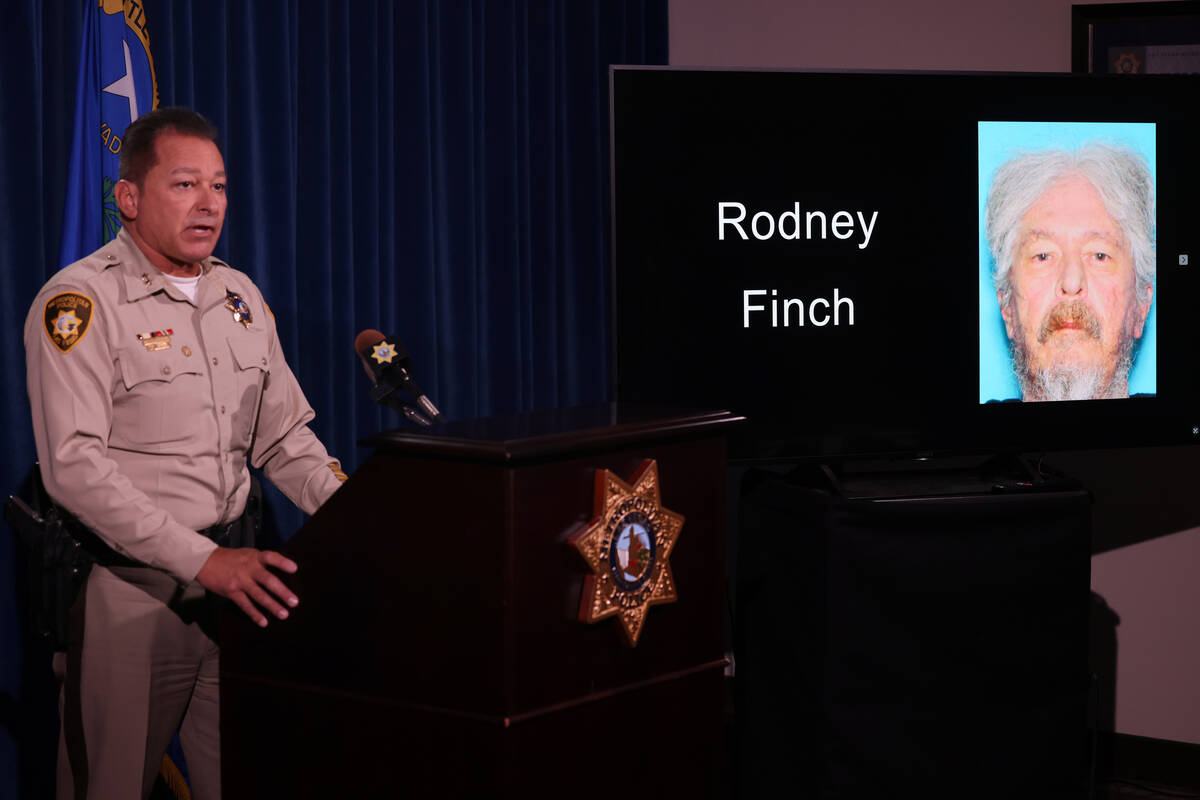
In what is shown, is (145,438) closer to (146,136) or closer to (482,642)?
(146,136)

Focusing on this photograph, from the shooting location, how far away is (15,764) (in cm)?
231

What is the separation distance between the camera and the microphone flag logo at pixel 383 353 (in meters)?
1.94

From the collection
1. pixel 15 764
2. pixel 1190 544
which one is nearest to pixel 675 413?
pixel 15 764

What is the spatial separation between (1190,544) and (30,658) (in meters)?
2.99

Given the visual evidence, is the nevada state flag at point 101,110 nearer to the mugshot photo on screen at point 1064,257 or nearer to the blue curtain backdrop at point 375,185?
the blue curtain backdrop at point 375,185

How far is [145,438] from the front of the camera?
2.08 meters

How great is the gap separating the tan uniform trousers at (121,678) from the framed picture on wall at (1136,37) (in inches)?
110

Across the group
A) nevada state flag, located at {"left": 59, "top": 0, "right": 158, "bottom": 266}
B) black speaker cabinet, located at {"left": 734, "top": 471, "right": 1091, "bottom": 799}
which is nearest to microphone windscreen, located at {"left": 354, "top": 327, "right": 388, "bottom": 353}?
nevada state flag, located at {"left": 59, "top": 0, "right": 158, "bottom": 266}

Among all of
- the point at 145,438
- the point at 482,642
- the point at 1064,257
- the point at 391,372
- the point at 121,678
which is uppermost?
the point at 1064,257

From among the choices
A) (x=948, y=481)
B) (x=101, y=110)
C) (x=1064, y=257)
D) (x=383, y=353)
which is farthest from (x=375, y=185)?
(x=1064, y=257)

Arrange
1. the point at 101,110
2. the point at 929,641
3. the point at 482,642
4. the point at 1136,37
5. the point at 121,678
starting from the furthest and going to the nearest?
1. the point at 1136,37
2. the point at 929,641
3. the point at 101,110
4. the point at 121,678
5. the point at 482,642

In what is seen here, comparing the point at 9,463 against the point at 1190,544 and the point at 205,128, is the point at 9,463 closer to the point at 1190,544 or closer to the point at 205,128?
the point at 205,128

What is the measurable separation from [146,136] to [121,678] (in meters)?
0.89

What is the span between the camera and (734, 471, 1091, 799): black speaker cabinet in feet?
8.93
